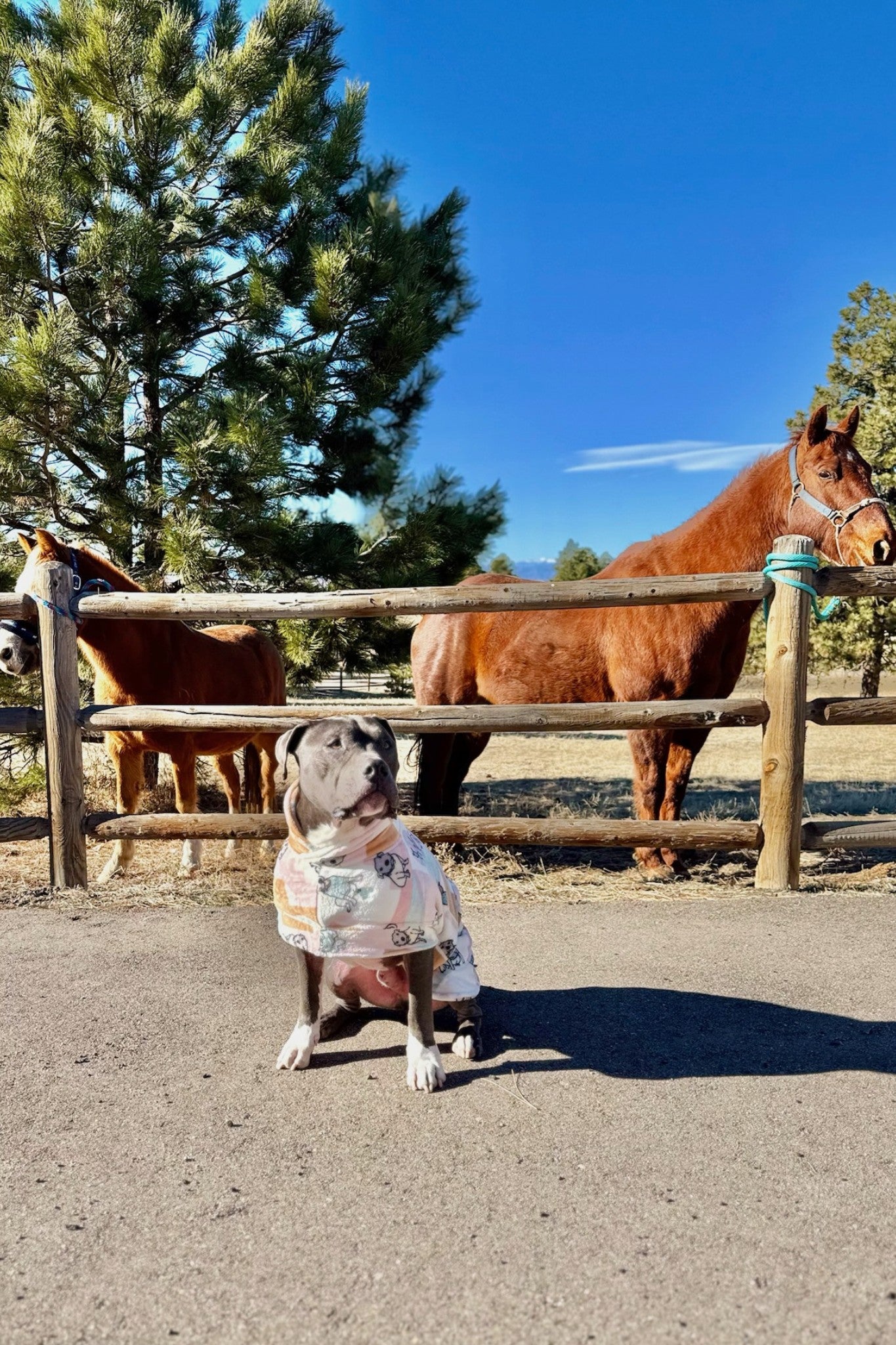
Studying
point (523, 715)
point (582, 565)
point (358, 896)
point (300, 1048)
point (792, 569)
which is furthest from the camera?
point (582, 565)

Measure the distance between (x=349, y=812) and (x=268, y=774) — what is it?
4.21m

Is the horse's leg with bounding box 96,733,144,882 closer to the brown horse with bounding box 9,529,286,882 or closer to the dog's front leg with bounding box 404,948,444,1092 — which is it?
the brown horse with bounding box 9,529,286,882

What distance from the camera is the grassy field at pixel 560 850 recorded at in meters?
4.38

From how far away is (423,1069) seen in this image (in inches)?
92.2

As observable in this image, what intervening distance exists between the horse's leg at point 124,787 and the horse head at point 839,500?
12.8 feet

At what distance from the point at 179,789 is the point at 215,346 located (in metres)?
4.03

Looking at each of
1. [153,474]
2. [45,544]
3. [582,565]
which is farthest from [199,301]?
[582,565]

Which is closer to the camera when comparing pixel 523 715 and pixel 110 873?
pixel 523 715

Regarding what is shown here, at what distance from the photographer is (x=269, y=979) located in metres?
3.16

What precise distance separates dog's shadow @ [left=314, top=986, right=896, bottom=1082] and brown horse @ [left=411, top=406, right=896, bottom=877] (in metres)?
1.80

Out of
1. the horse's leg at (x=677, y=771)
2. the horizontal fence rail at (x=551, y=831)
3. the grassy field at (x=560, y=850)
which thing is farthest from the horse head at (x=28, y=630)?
the horse's leg at (x=677, y=771)

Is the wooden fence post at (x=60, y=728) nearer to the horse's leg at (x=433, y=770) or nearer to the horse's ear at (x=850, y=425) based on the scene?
the horse's leg at (x=433, y=770)

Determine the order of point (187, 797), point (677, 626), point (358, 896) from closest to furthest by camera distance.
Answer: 1. point (358, 896)
2. point (677, 626)
3. point (187, 797)

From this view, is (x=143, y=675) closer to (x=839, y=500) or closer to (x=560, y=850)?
(x=560, y=850)
